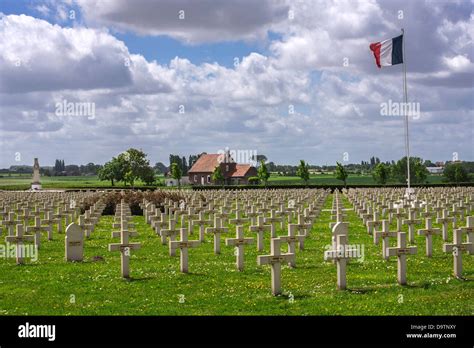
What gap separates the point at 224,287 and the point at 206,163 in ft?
255

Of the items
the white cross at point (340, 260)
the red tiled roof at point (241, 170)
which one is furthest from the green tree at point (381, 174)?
the white cross at point (340, 260)

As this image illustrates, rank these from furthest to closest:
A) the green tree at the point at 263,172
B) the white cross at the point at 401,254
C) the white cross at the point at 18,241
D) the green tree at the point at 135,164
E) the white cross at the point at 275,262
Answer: the green tree at the point at 135,164, the green tree at the point at 263,172, the white cross at the point at 18,241, the white cross at the point at 401,254, the white cross at the point at 275,262

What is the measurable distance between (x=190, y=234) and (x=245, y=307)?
10.7m

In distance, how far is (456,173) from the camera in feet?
211

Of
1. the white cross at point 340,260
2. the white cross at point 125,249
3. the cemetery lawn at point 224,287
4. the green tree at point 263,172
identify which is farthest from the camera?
the green tree at point 263,172

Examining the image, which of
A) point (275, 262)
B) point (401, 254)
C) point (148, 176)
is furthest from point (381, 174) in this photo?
point (275, 262)

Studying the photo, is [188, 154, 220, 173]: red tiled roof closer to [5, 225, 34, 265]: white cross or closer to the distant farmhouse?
the distant farmhouse

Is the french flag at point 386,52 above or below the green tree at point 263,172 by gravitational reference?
above

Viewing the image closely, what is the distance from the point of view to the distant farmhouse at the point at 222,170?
282 ft

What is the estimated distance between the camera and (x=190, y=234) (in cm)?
2045

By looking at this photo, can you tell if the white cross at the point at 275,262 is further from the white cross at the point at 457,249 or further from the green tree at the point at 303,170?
the green tree at the point at 303,170

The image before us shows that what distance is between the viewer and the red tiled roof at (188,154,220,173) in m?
87.6

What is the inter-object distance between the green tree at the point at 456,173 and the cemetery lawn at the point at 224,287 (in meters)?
51.2
